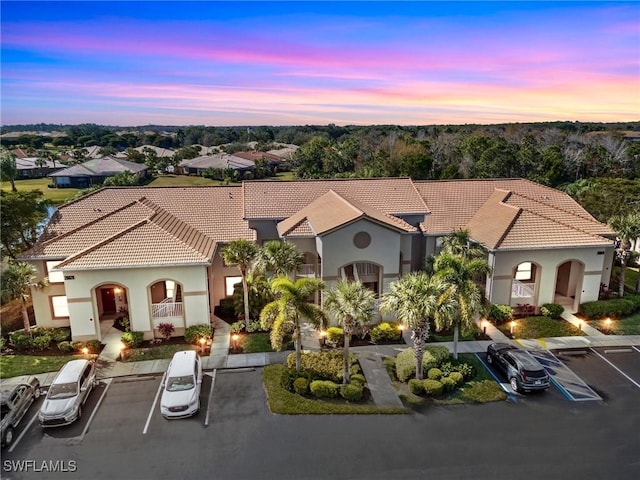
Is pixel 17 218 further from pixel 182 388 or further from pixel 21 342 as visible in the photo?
pixel 182 388

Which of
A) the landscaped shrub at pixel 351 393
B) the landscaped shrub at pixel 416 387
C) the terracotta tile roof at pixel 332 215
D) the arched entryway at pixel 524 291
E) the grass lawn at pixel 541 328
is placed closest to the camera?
the landscaped shrub at pixel 351 393

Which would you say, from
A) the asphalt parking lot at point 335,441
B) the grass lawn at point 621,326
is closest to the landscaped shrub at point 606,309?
the grass lawn at point 621,326

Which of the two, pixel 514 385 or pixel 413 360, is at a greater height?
pixel 413 360

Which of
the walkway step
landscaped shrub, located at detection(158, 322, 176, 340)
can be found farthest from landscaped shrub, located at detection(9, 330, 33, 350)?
the walkway step

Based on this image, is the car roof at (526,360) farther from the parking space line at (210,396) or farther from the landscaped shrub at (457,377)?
the parking space line at (210,396)

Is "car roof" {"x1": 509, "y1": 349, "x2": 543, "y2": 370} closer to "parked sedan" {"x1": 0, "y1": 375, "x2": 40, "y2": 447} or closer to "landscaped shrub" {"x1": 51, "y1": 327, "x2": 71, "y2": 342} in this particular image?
"parked sedan" {"x1": 0, "y1": 375, "x2": 40, "y2": 447}

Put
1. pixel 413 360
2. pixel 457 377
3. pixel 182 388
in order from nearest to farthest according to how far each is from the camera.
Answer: pixel 182 388
pixel 457 377
pixel 413 360

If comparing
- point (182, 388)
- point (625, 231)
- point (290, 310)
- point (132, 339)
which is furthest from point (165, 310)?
point (625, 231)
